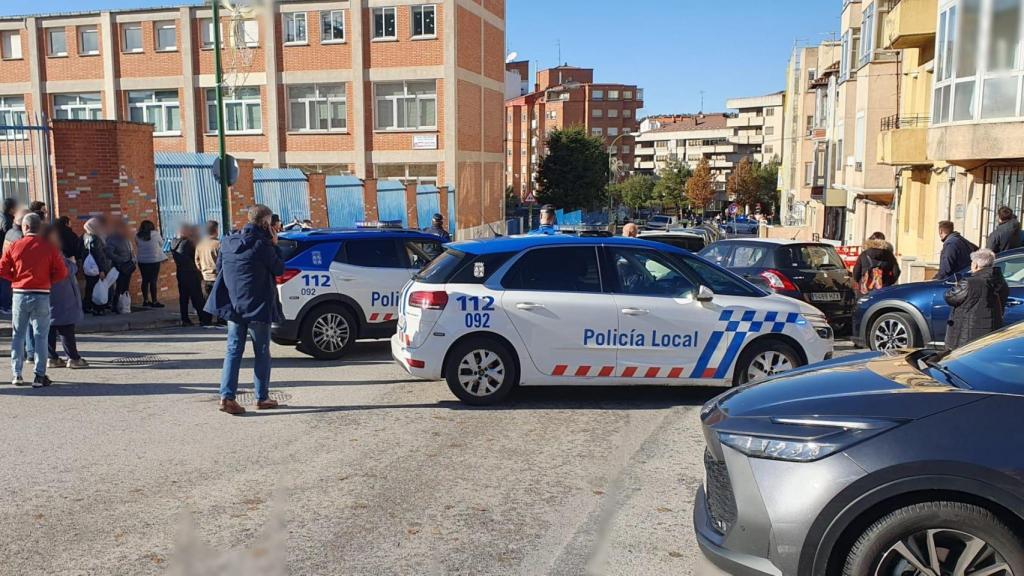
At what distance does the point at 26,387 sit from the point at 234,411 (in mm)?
2855

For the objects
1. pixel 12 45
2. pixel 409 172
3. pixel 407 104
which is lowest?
pixel 409 172

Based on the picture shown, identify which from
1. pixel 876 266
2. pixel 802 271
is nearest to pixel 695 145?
pixel 876 266

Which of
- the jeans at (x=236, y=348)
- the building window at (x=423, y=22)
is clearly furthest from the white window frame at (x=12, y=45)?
the jeans at (x=236, y=348)

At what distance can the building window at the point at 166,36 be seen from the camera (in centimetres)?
3900

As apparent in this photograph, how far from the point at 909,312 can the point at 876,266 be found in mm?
2963

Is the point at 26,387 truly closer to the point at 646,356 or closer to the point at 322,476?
the point at 322,476

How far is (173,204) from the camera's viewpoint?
18438 mm

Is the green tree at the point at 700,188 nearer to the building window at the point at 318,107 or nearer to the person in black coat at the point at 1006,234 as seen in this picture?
the building window at the point at 318,107

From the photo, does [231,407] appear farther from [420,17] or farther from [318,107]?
[318,107]

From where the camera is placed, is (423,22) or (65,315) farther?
(423,22)

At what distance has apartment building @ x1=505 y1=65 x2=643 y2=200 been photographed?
99.4 metres

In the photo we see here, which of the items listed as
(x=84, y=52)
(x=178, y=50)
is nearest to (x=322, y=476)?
(x=178, y=50)

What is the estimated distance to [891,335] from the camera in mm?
11648

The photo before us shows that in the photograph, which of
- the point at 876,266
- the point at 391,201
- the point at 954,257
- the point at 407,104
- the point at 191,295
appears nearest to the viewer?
the point at 954,257
